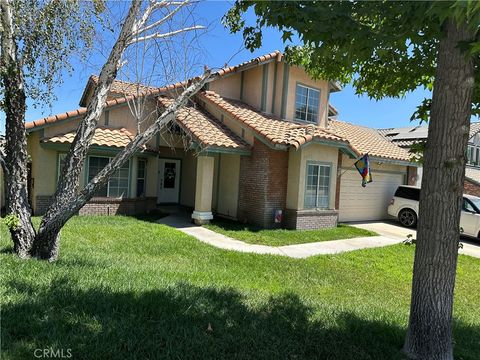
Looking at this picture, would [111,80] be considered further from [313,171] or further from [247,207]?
[313,171]

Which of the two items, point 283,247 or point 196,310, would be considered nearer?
point 196,310

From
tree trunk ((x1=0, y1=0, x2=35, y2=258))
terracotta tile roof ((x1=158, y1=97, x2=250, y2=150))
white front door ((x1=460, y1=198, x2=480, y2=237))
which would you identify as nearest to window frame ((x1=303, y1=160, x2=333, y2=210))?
terracotta tile roof ((x1=158, y1=97, x2=250, y2=150))

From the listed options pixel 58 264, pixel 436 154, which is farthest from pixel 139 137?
pixel 436 154

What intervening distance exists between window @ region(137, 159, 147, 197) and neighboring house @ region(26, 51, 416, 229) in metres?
0.04

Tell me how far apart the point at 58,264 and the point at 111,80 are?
3.01m

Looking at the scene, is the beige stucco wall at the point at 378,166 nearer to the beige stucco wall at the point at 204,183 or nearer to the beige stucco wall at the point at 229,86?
the beige stucco wall at the point at 229,86

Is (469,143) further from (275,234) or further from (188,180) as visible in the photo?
(188,180)

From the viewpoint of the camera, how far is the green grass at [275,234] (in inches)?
436

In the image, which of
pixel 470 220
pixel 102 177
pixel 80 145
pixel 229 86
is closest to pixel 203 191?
pixel 229 86

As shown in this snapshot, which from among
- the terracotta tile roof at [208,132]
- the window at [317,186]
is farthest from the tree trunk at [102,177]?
the window at [317,186]

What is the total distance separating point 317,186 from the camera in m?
13.6

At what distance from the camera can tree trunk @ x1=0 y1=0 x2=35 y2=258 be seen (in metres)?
5.32

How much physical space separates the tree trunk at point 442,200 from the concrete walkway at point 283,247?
19.1 feet

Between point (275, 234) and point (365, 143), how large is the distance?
9.11 m
